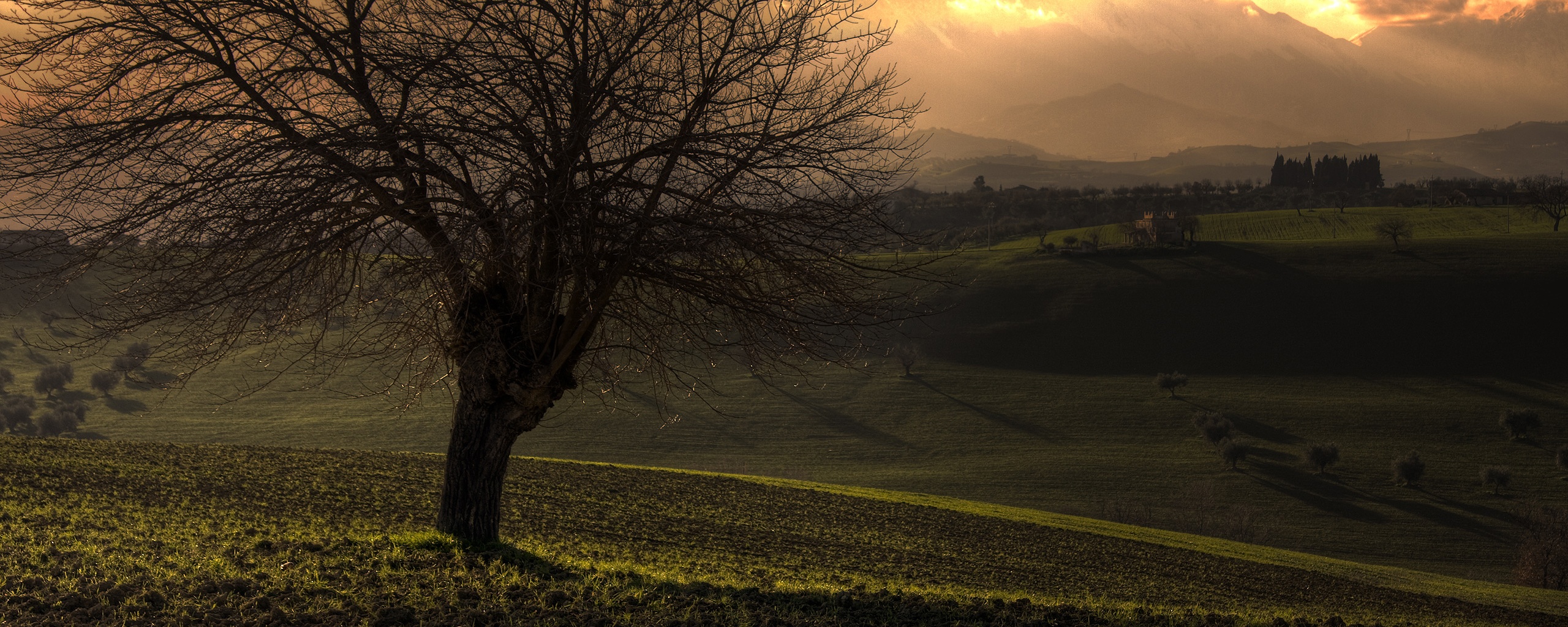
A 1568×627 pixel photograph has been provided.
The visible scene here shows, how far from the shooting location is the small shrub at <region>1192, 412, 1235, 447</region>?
205 ft

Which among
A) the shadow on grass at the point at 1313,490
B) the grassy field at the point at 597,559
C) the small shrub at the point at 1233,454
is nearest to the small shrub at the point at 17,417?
the grassy field at the point at 597,559

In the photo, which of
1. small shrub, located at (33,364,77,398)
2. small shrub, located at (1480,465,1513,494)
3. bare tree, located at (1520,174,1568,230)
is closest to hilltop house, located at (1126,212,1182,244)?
bare tree, located at (1520,174,1568,230)

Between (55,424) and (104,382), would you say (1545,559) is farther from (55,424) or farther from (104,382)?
(104,382)

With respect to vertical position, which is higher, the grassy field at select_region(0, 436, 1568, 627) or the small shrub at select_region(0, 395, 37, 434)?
the grassy field at select_region(0, 436, 1568, 627)

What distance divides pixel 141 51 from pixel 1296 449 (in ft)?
217

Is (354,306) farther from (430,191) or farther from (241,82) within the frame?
(241,82)

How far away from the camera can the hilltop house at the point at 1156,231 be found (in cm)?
10788

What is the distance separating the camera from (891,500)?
31656 millimetres

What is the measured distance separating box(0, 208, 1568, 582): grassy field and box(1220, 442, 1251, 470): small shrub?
0.52m

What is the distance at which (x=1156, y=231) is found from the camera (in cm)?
10931

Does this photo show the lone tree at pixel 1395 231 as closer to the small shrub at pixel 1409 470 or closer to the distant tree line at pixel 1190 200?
the distant tree line at pixel 1190 200

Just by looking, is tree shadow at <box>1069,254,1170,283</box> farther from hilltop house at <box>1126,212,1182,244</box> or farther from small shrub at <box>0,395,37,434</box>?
small shrub at <box>0,395,37,434</box>

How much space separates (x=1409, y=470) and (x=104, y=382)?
9235cm

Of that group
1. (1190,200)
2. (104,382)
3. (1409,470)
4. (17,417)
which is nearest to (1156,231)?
(1190,200)
